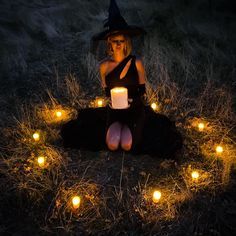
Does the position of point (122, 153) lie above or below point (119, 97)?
below

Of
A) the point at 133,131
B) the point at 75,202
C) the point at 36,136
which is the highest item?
the point at 133,131

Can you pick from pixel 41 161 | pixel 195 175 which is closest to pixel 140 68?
pixel 195 175

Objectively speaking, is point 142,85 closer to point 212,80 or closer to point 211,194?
point 211,194

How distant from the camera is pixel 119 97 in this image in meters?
3.33

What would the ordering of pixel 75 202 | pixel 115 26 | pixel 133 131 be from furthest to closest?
pixel 133 131 < pixel 115 26 < pixel 75 202

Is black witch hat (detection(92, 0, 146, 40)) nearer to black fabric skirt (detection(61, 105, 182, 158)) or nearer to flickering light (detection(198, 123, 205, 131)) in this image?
black fabric skirt (detection(61, 105, 182, 158))

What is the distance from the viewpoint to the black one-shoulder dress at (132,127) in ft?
11.9

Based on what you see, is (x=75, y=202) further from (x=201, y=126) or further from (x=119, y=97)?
(x=201, y=126)

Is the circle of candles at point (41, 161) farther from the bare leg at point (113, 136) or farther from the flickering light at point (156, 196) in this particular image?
the flickering light at point (156, 196)

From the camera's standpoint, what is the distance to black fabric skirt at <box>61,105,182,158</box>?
12.3ft

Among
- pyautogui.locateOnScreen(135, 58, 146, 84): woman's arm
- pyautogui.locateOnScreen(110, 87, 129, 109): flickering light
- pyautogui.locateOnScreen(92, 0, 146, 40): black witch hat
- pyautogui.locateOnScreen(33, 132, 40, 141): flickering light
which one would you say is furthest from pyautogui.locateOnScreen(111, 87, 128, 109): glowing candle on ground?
pyautogui.locateOnScreen(33, 132, 40, 141): flickering light

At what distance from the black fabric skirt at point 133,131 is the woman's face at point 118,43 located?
81 cm

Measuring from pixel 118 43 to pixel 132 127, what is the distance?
1.14m

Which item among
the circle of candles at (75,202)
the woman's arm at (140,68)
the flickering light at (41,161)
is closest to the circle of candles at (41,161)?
the flickering light at (41,161)
